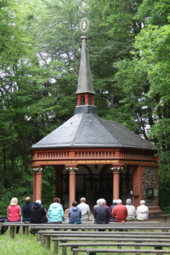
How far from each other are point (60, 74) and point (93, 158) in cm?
1136

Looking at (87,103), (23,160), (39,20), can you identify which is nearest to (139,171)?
(87,103)

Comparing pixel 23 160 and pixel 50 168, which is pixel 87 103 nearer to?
pixel 50 168

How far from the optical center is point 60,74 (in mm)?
26906

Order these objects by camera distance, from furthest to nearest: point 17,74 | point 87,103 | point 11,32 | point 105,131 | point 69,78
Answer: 1. point 69,78
2. point 17,74
3. point 11,32
4. point 87,103
5. point 105,131

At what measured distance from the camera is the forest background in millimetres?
22594

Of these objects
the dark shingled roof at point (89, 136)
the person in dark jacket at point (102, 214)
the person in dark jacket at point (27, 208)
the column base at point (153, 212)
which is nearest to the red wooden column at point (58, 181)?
the dark shingled roof at point (89, 136)

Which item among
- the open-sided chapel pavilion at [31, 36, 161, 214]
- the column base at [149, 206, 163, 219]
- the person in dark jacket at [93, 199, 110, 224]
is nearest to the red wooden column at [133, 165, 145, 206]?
the open-sided chapel pavilion at [31, 36, 161, 214]

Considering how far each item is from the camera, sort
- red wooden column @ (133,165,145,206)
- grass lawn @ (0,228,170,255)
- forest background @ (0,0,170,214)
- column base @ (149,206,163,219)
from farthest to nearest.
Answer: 1. forest background @ (0,0,170,214)
2. column base @ (149,206,163,219)
3. red wooden column @ (133,165,145,206)
4. grass lawn @ (0,228,170,255)

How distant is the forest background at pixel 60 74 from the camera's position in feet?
74.1

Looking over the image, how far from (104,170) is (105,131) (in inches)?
137

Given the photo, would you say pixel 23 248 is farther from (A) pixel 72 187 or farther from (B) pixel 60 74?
(B) pixel 60 74

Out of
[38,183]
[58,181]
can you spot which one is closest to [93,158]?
[38,183]

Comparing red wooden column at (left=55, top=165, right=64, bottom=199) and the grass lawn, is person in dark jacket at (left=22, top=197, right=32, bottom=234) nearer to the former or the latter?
the grass lawn

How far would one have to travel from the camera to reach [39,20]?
31.6 m
